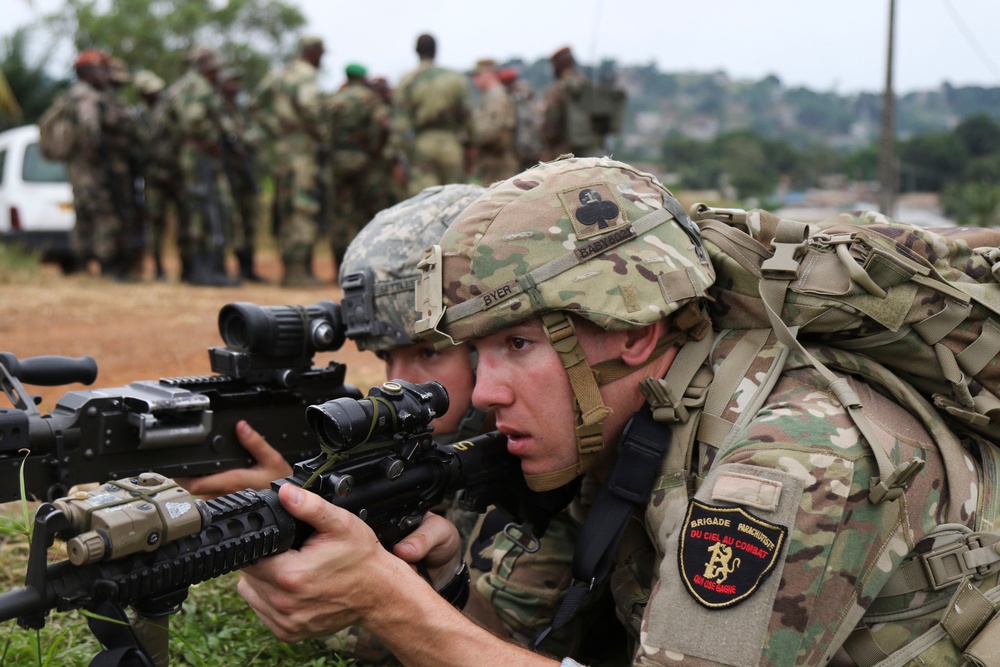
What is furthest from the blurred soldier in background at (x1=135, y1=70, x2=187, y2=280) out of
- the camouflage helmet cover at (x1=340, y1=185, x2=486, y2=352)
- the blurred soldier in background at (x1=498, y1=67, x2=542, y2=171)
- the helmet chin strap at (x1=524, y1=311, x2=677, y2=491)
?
the helmet chin strap at (x1=524, y1=311, x2=677, y2=491)

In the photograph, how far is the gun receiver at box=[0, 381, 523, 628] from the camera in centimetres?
193

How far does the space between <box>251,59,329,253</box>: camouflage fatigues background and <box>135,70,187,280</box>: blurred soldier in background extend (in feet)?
4.75

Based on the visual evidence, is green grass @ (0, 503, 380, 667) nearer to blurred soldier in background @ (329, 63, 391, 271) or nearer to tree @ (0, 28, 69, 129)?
blurred soldier in background @ (329, 63, 391, 271)

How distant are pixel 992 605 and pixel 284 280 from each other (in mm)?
12394

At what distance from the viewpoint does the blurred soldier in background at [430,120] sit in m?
13.8

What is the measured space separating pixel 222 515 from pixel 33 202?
15.6 meters

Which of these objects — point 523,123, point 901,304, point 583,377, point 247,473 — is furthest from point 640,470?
point 523,123

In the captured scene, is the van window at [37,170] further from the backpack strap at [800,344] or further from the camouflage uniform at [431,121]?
the backpack strap at [800,344]

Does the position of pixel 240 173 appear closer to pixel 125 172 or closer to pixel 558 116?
pixel 125 172

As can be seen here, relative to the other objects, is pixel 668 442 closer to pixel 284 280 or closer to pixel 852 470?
pixel 852 470

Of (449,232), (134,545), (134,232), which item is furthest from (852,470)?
(134,232)

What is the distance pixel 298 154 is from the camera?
13836 mm

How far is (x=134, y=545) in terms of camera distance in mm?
1962

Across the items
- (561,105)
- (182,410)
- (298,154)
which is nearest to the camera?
(182,410)
